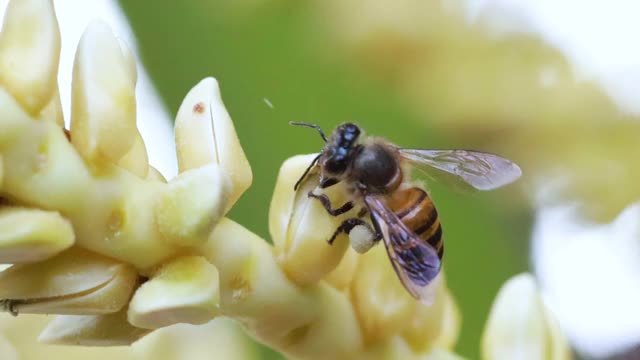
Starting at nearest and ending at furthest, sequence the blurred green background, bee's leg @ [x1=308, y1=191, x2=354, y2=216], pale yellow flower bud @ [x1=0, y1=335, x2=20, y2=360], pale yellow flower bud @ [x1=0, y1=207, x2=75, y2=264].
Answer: pale yellow flower bud @ [x1=0, y1=207, x2=75, y2=264] → bee's leg @ [x1=308, y1=191, x2=354, y2=216] → pale yellow flower bud @ [x1=0, y1=335, x2=20, y2=360] → the blurred green background

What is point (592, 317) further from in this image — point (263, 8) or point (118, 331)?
point (118, 331)

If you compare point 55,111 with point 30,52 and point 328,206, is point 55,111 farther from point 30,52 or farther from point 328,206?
point 328,206

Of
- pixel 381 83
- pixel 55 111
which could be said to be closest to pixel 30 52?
pixel 55 111

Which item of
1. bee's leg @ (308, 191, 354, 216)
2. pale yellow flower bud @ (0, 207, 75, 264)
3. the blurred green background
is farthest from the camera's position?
the blurred green background

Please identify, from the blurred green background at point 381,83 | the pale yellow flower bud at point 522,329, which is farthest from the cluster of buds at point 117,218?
the blurred green background at point 381,83

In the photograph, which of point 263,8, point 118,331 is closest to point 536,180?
point 263,8

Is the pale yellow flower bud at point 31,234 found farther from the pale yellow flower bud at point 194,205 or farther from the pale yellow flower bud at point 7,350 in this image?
the pale yellow flower bud at point 7,350

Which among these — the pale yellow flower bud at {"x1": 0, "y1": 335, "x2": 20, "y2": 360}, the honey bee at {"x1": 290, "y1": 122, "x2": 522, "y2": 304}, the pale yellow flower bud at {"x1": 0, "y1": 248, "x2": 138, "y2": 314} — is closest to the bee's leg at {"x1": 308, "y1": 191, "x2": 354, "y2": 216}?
the honey bee at {"x1": 290, "y1": 122, "x2": 522, "y2": 304}

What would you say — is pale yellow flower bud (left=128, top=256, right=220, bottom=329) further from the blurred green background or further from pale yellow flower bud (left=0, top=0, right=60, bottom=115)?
the blurred green background
